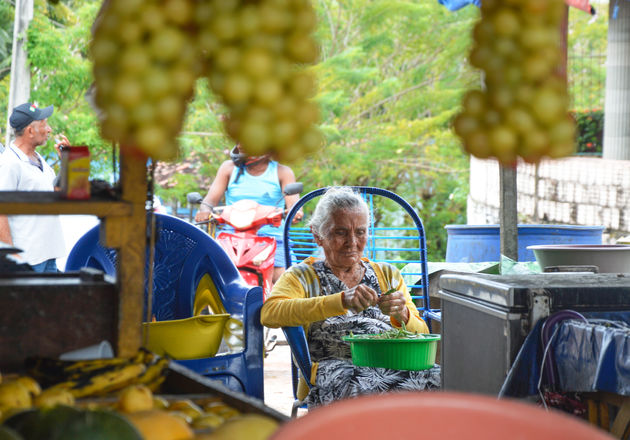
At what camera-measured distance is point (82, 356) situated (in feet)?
4.82

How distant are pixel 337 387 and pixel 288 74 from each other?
6.66 ft

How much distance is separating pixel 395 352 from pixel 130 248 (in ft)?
4.73

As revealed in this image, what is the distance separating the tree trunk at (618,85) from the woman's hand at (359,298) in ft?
27.5

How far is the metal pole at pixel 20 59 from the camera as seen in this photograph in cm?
876

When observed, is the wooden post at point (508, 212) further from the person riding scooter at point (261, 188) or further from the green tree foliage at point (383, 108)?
the green tree foliage at point (383, 108)

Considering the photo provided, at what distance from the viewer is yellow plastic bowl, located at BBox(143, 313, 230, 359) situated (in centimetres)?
252

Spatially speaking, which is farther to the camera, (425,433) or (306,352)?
(306,352)

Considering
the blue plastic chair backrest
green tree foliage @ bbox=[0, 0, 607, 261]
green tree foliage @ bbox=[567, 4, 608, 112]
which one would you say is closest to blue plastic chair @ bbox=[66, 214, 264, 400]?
the blue plastic chair backrest

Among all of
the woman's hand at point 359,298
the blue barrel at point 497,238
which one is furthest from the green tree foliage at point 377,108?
the woman's hand at point 359,298

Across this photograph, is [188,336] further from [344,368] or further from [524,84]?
[524,84]

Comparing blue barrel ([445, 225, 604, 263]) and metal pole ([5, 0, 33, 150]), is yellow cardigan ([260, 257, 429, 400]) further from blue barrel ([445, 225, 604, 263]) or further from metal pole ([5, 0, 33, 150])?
metal pole ([5, 0, 33, 150])

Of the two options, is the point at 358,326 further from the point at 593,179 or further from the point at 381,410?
the point at 593,179

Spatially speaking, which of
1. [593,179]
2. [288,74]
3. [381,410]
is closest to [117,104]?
[288,74]

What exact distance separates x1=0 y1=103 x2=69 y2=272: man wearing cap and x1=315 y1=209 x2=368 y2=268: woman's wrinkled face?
1.92m
